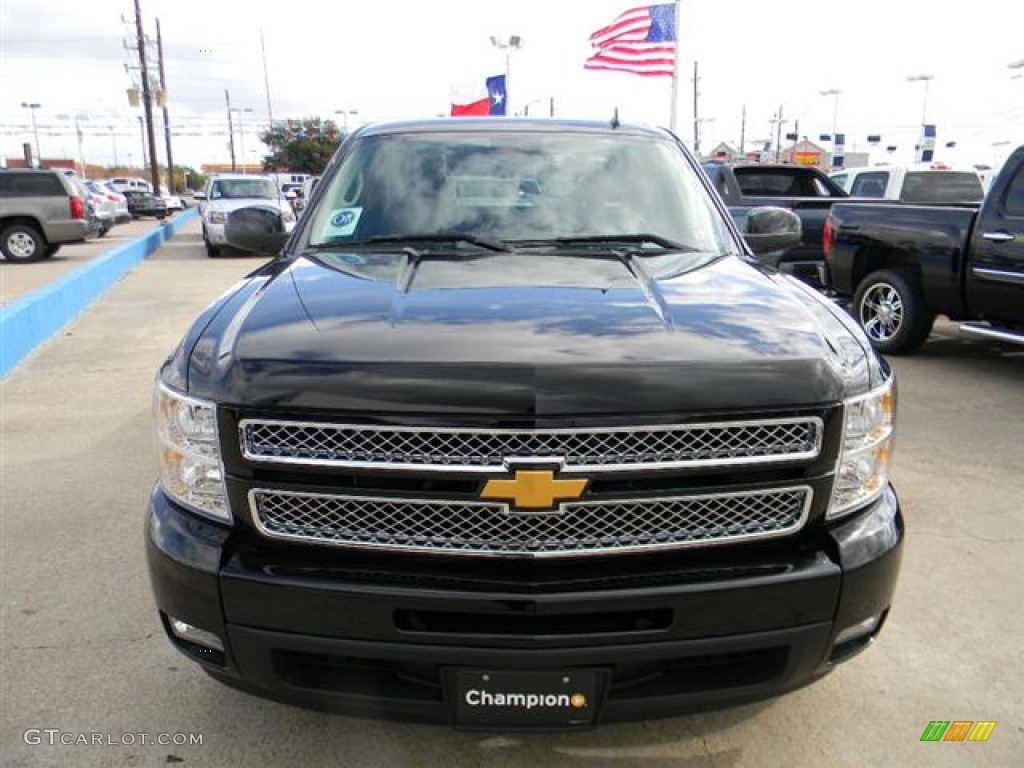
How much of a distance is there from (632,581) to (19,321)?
7849 millimetres

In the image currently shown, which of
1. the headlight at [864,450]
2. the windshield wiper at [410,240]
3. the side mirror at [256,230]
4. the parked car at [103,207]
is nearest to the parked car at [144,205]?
the parked car at [103,207]

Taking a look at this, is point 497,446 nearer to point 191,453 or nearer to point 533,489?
point 533,489

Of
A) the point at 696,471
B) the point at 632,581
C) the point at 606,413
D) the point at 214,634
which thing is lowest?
the point at 214,634

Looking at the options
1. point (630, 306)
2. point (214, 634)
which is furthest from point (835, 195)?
point (214, 634)

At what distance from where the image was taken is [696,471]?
2037mm

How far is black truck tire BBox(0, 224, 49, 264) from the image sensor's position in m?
18.2

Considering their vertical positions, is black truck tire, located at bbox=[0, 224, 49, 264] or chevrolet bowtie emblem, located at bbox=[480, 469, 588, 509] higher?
chevrolet bowtie emblem, located at bbox=[480, 469, 588, 509]

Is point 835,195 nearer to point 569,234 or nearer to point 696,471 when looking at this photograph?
point 569,234

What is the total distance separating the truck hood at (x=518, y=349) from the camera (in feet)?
6.52

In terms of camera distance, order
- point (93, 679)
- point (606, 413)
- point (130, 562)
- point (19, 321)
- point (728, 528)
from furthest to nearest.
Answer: point (19, 321)
point (130, 562)
point (93, 679)
point (728, 528)
point (606, 413)

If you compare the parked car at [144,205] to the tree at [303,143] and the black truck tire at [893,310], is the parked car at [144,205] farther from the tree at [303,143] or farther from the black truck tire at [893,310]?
the black truck tire at [893,310]

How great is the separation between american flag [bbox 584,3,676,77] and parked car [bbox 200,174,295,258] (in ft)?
24.5

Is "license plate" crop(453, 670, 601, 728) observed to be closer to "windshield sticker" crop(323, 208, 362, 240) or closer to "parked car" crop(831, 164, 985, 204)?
"windshield sticker" crop(323, 208, 362, 240)

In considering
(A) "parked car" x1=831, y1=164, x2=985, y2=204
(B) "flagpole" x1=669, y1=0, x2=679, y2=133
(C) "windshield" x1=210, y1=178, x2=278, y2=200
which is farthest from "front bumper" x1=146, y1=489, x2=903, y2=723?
(C) "windshield" x1=210, y1=178, x2=278, y2=200
